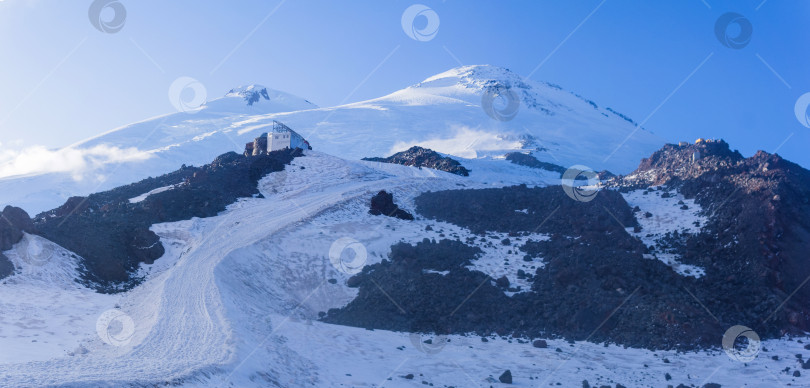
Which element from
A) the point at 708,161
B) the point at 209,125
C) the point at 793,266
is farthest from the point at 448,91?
the point at 793,266

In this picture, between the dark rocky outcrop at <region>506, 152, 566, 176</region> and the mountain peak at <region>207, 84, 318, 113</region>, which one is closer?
the dark rocky outcrop at <region>506, 152, 566, 176</region>

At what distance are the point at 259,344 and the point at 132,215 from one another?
15.6 metres

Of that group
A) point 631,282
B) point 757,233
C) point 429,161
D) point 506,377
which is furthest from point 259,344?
point 429,161

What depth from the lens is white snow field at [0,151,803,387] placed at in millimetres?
11117

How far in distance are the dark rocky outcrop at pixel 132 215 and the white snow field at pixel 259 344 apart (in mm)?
920

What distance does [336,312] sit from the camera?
18031 millimetres

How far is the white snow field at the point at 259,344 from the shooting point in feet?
36.5

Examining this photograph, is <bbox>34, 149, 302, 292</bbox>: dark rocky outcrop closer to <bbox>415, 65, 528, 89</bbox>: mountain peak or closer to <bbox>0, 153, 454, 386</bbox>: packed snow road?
<bbox>0, 153, 454, 386</bbox>: packed snow road

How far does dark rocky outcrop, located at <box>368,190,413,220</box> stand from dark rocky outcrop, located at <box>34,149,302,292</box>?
328 inches

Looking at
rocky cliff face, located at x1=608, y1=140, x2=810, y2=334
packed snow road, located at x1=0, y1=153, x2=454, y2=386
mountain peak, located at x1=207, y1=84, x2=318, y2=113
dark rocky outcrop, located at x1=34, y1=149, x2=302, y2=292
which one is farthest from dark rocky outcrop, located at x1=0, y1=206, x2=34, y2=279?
mountain peak, located at x1=207, y1=84, x2=318, y2=113

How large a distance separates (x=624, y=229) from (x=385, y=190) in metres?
13.3

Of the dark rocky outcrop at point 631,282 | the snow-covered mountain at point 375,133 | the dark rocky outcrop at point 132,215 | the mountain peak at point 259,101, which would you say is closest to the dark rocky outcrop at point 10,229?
the dark rocky outcrop at point 132,215

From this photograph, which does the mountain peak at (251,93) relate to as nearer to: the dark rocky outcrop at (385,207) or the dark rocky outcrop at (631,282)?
the dark rocky outcrop at (385,207)

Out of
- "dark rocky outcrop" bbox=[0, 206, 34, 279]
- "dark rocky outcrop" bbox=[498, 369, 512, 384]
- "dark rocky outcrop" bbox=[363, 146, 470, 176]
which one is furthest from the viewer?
"dark rocky outcrop" bbox=[363, 146, 470, 176]
